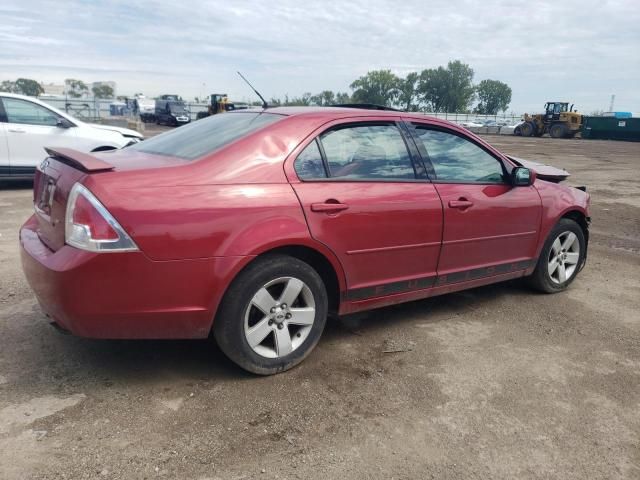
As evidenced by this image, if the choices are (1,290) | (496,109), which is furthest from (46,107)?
(496,109)

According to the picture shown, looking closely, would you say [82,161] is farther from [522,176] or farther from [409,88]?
[409,88]

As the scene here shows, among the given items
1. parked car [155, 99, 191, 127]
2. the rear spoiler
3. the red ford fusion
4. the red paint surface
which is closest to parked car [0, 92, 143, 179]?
the rear spoiler

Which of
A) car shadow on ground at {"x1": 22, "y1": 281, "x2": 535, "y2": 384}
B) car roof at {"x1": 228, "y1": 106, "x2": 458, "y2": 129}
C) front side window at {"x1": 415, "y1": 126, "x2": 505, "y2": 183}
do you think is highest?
car roof at {"x1": 228, "y1": 106, "x2": 458, "y2": 129}

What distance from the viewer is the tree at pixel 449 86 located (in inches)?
4072

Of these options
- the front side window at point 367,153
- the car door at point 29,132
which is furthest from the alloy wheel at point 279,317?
the car door at point 29,132

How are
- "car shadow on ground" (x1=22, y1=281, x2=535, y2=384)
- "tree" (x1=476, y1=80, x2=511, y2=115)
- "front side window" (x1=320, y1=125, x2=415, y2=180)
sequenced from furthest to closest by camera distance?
"tree" (x1=476, y1=80, x2=511, y2=115)
"front side window" (x1=320, y1=125, x2=415, y2=180)
"car shadow on ground" (x1=22, y1=281, x2=535, y2=384)

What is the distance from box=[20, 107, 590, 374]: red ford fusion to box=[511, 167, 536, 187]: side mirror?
0.01m

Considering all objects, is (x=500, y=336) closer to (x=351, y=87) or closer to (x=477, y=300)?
→ (x=477, y=300)

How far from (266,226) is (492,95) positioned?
122 metres

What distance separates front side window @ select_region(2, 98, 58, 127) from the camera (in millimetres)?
8750

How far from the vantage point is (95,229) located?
258 cm

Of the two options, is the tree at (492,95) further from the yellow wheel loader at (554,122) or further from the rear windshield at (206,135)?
the rear windshield at (206,135)

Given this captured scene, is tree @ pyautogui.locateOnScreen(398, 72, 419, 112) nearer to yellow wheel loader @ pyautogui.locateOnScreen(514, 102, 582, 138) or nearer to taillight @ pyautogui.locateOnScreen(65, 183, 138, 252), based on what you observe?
yellow wheel loader @ pyautogui.locateOnScreen(514, 102, 582, 138)

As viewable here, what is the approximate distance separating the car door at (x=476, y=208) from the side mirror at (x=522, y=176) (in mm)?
44
